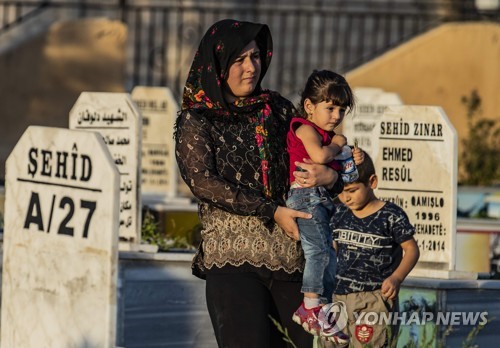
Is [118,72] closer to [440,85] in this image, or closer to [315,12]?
[315,12]

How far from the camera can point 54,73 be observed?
17.5 m

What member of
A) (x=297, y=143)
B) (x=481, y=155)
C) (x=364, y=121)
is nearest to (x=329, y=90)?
(x=297, y=143)

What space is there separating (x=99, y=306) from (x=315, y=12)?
12.4 m

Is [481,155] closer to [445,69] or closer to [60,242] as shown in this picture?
[445,69]

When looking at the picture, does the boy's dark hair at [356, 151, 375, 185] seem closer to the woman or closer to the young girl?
the young girl

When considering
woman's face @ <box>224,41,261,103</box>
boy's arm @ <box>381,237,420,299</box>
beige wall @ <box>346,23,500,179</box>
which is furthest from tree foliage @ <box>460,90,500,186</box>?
woman's face @ <box>224,41,261,103</box>

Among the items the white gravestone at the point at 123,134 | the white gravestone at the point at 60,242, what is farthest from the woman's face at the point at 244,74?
the white gravestone at the point at 123,134

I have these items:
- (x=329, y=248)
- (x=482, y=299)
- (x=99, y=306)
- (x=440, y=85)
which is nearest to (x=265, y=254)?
(x=329, y=248)

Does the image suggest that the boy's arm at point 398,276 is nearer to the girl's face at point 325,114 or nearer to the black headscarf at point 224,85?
the girl's face at point 325,114

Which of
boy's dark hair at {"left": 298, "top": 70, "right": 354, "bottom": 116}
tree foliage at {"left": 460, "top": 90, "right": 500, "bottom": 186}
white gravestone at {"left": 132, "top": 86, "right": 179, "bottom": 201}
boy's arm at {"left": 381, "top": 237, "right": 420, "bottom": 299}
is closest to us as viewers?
boy's dark hair at {"left": 298, "top": 70, "right": 354, "bottom": 116}

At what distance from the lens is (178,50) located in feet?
59.1

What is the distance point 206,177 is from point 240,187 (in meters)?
0.14

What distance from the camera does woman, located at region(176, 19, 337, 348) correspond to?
5707 mm

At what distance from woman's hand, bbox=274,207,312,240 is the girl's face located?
1.36ft
